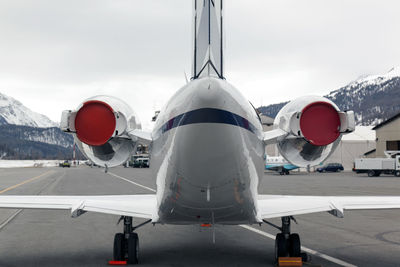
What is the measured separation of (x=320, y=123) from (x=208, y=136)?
1.61 m

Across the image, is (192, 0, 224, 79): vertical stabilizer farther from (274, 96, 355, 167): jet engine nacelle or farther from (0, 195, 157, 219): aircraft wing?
(0, 195, 157, 219): aircraft wing

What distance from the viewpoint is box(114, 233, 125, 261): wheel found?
793cm

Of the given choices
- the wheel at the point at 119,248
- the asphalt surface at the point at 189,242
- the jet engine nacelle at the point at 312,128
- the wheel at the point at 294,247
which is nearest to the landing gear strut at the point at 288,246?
the wheel at the point at 294,247

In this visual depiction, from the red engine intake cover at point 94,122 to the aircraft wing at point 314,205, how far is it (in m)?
3.13

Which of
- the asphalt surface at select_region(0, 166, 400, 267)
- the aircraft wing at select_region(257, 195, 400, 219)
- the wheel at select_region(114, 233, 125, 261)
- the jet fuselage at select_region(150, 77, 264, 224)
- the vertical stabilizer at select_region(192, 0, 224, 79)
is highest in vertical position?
the vertical stabilizer at select_region(192, 0, 224, 79)

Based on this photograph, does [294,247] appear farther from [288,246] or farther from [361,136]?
[361,136]

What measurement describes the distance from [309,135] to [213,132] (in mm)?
1453

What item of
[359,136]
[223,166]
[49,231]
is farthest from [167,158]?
[359,136]

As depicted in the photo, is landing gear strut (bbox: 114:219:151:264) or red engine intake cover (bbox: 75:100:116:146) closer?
red engine intake cover (bbox: 75:100:116:146)

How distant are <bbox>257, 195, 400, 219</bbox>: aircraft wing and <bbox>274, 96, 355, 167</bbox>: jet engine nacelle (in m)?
1.75

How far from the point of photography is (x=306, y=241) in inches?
416

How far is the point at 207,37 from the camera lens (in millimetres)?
5250

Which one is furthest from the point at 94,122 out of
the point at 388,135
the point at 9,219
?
the point at 388,135

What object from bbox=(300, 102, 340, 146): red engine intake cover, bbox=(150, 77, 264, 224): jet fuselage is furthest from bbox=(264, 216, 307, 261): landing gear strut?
bbox=(300, 102, 340, 146): red engine intake cover
